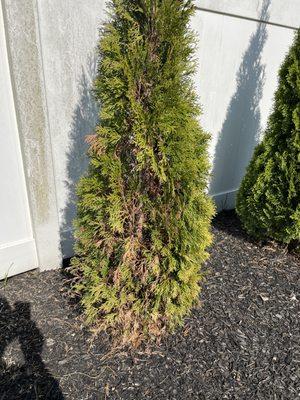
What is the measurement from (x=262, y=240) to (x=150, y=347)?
2377mm

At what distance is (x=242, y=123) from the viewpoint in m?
4.83

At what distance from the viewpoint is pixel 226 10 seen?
382cm

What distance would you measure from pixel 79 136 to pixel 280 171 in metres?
2.35

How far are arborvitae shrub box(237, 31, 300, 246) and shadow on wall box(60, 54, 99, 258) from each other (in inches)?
82.4

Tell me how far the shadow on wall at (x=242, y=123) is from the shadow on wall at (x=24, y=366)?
338 cm

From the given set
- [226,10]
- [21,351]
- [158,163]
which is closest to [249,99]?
[226,10]

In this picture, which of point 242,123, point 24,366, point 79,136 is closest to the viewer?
point 24,366

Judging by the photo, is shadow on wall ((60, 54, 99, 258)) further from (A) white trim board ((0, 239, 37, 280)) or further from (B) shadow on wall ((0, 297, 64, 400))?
(B) shadow on wall ((0, 297, 64, 400))

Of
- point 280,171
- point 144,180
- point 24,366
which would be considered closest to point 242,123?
point 280,171

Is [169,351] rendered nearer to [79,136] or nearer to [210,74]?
[79,136]

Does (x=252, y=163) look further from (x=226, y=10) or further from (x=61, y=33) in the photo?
(x=61, y=33)

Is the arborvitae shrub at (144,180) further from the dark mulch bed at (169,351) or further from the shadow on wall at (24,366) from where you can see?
the shadow on wall at (24,366)

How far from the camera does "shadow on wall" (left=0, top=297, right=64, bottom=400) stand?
2.12m

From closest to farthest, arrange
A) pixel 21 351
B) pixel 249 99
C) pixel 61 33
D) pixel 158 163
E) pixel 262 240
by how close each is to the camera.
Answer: pixel 158 163 → pixel 21 351 → pixel 61 33 → pixel 262 240 → pixel 249 99
